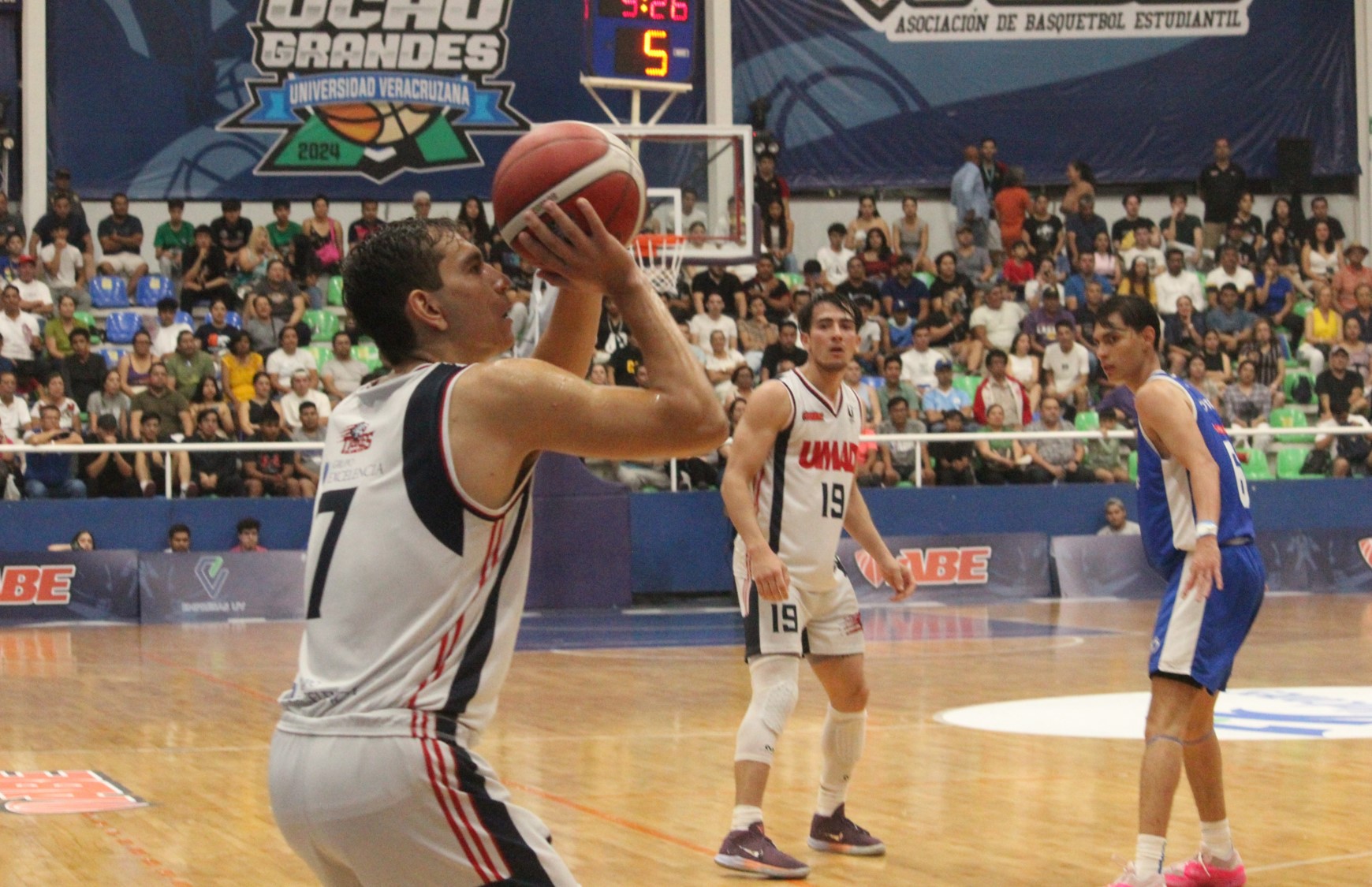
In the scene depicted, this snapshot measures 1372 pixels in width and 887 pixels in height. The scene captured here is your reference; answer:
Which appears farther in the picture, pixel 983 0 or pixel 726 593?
pixel 983 0

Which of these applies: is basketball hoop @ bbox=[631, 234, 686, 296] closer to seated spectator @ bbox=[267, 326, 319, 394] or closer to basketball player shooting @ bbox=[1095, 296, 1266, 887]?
seated spectator @ bbox=[267, 326, 319, 394]

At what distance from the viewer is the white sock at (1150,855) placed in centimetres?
513

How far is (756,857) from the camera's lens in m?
5.77

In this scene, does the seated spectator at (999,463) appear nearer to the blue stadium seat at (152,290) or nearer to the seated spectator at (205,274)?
the seated spectator at (205,274)

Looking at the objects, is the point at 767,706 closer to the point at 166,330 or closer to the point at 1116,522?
the point at 1116,522

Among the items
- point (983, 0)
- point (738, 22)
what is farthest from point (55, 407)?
point (983, 0)

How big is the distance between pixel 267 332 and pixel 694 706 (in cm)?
984

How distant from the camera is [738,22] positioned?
73.2 feet

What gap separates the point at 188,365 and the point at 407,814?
14896 mm

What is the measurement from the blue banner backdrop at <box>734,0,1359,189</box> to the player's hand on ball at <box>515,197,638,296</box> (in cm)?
1991

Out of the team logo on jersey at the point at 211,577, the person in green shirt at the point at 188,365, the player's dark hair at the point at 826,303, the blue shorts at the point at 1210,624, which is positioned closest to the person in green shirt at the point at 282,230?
the person in green shirt at the point at 188,365

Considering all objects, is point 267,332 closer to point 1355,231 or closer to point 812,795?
point 812,795

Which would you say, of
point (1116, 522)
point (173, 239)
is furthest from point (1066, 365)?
point (173, 239)

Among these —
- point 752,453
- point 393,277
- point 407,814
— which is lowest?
point 407,814
